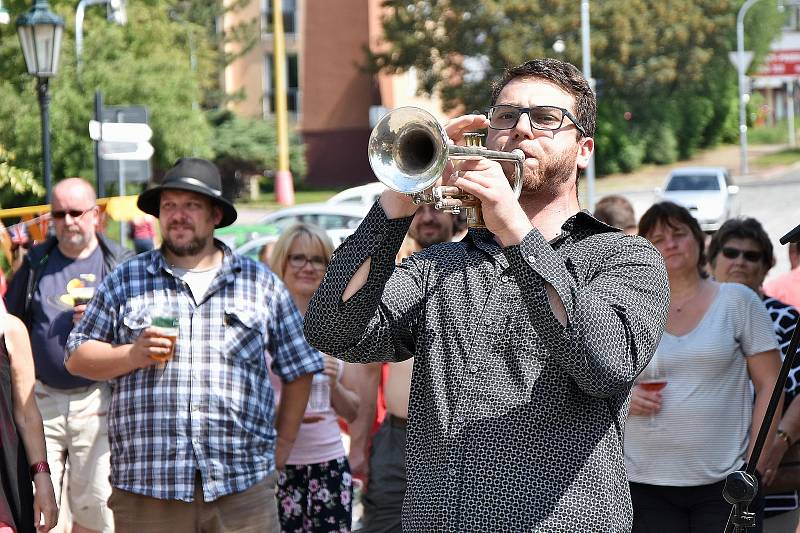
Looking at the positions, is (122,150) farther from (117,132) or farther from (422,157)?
(422,157)

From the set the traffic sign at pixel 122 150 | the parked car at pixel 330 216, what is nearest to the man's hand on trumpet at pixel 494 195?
the traffic sign at pixel 122 150

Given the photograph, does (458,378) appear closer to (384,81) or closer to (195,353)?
(195,353)

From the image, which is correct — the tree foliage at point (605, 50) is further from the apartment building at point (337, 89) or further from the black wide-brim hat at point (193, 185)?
the black wide-brim hat at point (193, 185)

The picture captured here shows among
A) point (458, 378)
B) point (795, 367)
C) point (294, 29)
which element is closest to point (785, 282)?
point (795, 367)

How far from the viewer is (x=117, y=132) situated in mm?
13555

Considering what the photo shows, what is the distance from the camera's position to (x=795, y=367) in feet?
19.6

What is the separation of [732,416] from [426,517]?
2515 mm

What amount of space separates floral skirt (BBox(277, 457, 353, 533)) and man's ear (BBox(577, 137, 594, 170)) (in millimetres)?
3199

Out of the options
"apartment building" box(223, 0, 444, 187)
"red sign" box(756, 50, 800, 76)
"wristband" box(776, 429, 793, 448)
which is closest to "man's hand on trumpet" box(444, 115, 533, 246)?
"wristband" box(776, 429, 793, 448)

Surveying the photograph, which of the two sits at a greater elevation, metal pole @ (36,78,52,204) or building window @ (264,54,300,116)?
building window @ (264,54,300,116)

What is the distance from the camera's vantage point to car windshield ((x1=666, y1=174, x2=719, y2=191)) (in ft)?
101

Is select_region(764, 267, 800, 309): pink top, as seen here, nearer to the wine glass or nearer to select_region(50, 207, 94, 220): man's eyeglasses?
the wine glass

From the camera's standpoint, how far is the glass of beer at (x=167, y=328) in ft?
16.7

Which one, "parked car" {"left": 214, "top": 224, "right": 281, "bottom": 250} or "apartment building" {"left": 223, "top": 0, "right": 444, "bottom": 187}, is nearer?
"parked car" {"left": 214, "top": 224, "right": 281, "bottom": 250}
